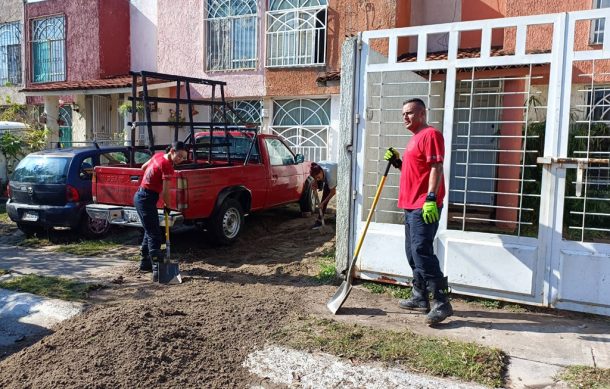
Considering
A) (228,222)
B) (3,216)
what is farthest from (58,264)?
(3,216)

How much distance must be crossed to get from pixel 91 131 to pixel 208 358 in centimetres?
1604

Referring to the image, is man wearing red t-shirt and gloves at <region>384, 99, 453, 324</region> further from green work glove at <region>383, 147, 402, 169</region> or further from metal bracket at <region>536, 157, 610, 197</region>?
metal bracket at <region>536, 157, 610, 197</region>

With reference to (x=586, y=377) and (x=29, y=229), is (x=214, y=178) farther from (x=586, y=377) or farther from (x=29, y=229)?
(x=586, y=377)

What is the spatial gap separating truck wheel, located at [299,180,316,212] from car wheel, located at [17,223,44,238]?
15.7ft

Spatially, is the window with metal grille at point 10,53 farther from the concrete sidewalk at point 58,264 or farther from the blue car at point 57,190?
the concrete sidewalk at point 58,264

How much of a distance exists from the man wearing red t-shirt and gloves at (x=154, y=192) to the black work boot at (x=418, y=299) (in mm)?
3166

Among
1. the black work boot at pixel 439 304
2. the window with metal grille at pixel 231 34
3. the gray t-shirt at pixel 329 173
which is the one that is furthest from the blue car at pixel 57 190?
the window with metal grille at pixel 231 34

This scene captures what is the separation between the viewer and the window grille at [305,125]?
14070 mm

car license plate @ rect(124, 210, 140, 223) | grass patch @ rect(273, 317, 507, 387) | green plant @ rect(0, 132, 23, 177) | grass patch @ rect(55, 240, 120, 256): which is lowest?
grass patch @ rect(55, 240, 120, 256)

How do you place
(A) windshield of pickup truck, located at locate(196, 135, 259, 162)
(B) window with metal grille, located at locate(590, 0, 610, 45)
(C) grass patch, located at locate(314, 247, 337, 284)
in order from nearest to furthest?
(C) grass patch, located at locate(314, 247, 337, 284), (A) windshield of pickup truck, located at locate(196, 135, 259, 162), (B) window with metal grille, located at locate(590, 0, 610, 45)

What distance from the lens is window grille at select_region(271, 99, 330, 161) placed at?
14070 mm

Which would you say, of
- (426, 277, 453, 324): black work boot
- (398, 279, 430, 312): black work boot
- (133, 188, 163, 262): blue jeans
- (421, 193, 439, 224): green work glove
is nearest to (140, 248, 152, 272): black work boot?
(133, 188, 163, 262): blue jeans

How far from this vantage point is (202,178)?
7.48 meters

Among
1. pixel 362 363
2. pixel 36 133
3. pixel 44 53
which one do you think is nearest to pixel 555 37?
pixel 362 363
